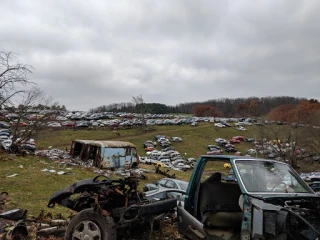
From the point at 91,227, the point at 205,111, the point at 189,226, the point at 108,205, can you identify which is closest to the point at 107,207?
the point at 108,205

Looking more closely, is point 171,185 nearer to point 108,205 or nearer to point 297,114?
point 108,205

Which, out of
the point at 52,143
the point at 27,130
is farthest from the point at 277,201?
the point at 52,143

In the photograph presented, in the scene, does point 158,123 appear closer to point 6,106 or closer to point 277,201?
point 6,106

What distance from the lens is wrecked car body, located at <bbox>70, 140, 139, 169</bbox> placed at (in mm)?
21938

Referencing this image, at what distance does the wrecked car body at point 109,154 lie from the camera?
2194 centimetres

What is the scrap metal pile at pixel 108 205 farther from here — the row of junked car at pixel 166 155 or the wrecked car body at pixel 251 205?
the row of junked car at pixel 166 155

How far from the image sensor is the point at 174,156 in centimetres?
4553

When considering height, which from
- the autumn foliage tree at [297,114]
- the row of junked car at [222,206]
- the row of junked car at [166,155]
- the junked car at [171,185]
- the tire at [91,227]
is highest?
the autumn foliage tree at [297,114]

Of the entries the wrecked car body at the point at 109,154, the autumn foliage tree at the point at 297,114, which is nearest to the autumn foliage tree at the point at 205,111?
the autumn foliage tree at the point at 297,114

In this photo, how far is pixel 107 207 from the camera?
215 inches

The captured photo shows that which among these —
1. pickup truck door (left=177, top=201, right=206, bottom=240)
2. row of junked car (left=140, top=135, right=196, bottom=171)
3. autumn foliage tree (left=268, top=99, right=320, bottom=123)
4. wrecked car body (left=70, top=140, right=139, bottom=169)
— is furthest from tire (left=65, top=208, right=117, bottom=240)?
autumn foliage tree (left=268, top=99, right=320, bottom=123)

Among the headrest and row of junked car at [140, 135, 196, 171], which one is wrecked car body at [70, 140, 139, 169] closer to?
row of junked car at [140, 135, 196, 171]

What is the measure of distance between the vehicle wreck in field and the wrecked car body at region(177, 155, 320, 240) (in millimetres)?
590

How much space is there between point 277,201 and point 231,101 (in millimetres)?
151422
